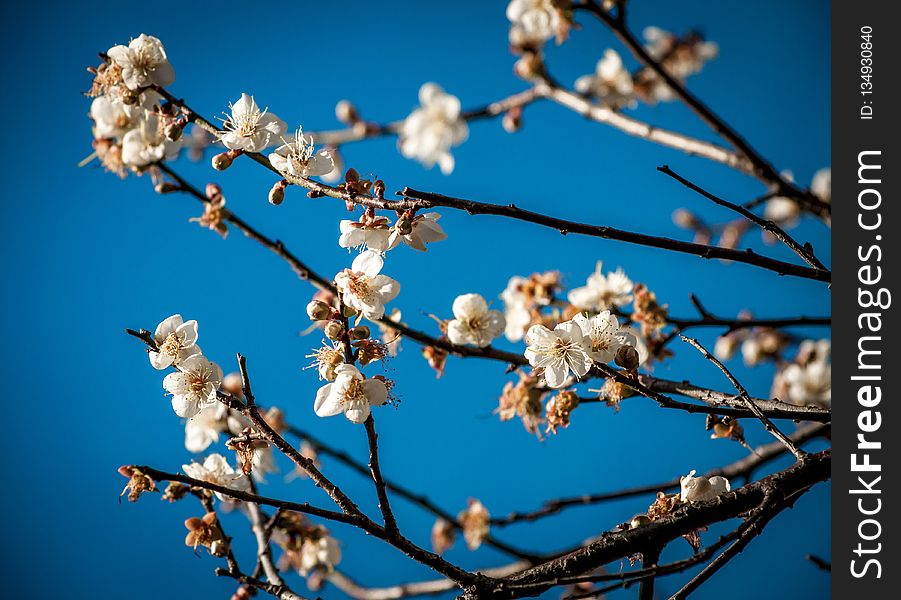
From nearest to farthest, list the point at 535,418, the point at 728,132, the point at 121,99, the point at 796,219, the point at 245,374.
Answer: the point at 245,374 → the point at 121,99 → the point at 535,418 → the point at 728,132 → the point at 796,219

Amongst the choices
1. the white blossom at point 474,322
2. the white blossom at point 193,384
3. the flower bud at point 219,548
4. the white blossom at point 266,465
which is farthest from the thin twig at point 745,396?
the white blossom at point 266,465

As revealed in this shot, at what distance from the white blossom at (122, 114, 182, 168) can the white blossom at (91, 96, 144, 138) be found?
4cm

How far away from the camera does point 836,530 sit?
1505 mm

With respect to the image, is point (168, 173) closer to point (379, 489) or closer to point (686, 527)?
point (379, 489)

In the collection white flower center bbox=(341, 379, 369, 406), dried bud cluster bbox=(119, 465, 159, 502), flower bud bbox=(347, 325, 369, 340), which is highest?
flower bud bbox=(347, 325, 369, 340)

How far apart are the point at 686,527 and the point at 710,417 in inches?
13.0

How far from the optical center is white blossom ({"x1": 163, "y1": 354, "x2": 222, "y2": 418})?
1.61 m

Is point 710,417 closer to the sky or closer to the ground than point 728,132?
closer to the ground

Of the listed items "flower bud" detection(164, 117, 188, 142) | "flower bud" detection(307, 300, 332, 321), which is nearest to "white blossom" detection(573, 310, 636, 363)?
"flower bud" detection(307, 300, 332, 321)

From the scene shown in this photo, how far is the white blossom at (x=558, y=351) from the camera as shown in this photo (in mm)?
1656

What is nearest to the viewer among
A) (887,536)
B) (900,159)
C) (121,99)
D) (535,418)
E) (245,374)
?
(245,374)

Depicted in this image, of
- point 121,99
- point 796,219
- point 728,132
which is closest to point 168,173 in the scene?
point 121,99

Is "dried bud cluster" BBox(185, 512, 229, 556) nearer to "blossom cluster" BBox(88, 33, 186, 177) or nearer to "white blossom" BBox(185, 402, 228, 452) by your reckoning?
"white blossom" BBox(185, 402, 228, 452)

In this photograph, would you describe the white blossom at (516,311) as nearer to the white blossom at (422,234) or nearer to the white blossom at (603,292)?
the white blossom at (603,292)
